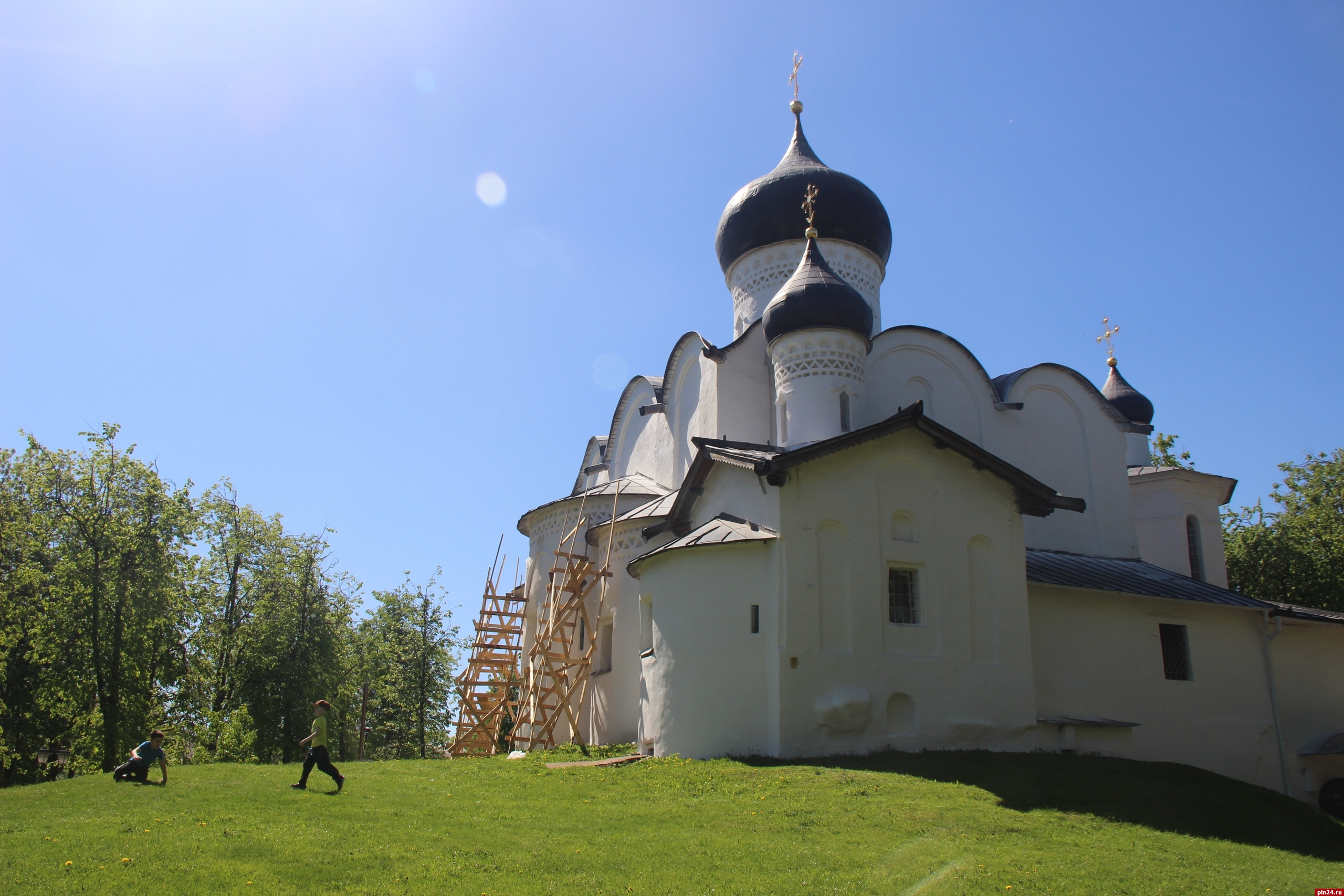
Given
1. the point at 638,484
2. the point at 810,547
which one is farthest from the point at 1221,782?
the point at 638,484

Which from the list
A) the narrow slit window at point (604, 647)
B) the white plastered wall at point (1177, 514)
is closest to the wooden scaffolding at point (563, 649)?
the narrow slit window at point (604, 647)

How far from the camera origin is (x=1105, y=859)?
8.12 m

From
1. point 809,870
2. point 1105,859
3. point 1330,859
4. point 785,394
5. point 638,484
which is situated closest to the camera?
point 809,870

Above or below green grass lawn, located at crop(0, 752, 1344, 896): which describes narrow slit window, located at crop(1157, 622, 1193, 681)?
above

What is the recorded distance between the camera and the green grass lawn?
21.8ft

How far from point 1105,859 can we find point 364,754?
2939cm

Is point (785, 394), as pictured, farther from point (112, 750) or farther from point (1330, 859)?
point (112, 750)

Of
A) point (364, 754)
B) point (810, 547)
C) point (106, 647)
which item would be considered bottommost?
point (364, 754)

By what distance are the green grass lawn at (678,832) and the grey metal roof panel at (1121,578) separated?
4.44 m

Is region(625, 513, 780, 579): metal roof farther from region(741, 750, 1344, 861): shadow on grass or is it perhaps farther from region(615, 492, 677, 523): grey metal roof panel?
region(741, 750, 1344, 861): shadow on grass

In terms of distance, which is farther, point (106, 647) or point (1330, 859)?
point (106, 647)

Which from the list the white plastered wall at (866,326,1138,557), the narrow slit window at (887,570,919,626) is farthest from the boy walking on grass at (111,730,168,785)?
the white plastered wall at (866,326,1138,557)

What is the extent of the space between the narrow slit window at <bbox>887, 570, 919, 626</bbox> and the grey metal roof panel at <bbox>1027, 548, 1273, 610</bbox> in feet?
9.03

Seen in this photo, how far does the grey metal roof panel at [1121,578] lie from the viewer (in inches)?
634
